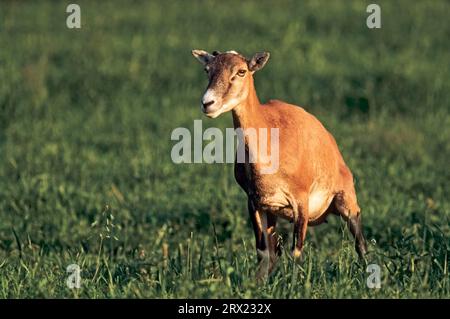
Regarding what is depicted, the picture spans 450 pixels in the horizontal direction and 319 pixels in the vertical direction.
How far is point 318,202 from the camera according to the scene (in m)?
8.88

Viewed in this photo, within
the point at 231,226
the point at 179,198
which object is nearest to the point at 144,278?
the point at 231,226

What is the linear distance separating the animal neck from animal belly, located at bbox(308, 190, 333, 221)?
2.88 feet

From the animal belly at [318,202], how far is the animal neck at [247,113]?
2.88ft

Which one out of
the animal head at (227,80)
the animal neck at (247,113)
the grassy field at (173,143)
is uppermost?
the animal head at (227,80)

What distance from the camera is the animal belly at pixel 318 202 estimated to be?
8.81 metres

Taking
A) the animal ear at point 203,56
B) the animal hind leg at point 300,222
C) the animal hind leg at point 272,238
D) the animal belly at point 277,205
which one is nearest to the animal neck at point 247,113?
the animal ear at point 203,56

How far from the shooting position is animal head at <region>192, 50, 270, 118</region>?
7.96m

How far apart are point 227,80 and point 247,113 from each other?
1.23 ft

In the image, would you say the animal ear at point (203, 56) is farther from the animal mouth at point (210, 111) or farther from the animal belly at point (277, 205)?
the animal belly at point (277, 205)

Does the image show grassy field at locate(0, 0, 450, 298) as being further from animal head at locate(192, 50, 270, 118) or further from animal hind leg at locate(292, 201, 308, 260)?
animal head at locate(192, 50, 270, 118)

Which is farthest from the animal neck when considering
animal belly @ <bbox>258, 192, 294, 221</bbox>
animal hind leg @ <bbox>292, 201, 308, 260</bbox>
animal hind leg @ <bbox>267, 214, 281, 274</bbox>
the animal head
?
animal hind leg @ <bbox>267, 214, 281, 274</bbox>

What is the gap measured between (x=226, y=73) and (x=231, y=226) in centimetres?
337

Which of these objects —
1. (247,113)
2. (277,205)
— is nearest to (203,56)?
(247,113)

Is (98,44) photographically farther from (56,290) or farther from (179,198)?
(56,290)
